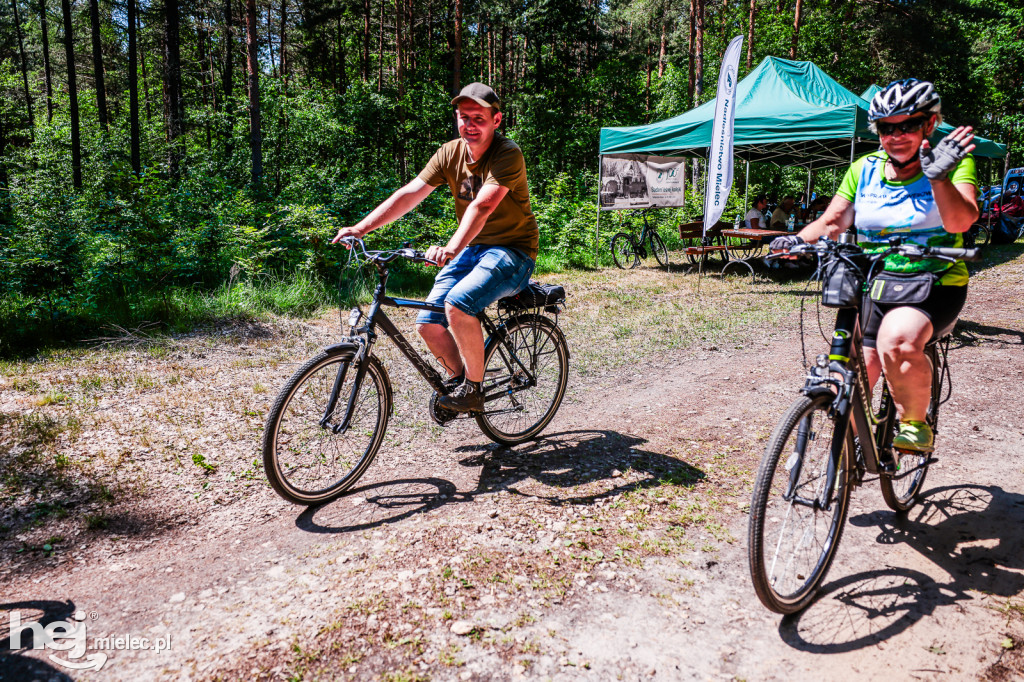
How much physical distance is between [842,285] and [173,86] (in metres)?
26.0

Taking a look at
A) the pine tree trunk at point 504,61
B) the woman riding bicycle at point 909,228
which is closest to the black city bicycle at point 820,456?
the woman riding bicycle at point 909,228

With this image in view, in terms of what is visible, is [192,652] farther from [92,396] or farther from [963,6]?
[963,6]

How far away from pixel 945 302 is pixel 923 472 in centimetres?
102

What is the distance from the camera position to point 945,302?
2.61 m

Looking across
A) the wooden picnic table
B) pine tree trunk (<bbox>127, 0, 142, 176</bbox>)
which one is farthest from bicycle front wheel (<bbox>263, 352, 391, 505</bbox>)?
pine tree trunk (<bbox>127, 0, 142, 176</bbox>)

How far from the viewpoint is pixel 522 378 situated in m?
4.17

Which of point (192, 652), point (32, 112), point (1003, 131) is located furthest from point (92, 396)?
point (32, 112)

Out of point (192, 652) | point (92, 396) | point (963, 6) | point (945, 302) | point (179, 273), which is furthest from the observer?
point (963, 6)

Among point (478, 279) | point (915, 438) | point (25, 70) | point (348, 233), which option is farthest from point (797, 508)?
point (25, 70)

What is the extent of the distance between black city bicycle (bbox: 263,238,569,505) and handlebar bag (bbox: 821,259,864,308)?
1820mm

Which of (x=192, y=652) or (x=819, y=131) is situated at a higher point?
(x=819, y=131)

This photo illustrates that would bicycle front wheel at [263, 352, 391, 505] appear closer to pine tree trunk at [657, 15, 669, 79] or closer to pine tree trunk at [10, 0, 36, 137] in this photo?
pine tree trunk at [657, 15, 669, 79]
